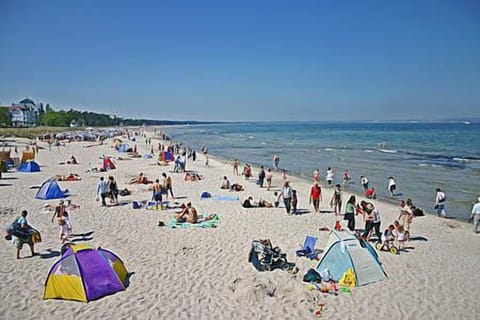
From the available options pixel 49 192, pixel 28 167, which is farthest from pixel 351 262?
pixel 28 167

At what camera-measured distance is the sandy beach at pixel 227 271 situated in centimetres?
724

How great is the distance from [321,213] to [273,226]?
2941mm

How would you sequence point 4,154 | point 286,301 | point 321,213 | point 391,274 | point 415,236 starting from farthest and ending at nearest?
point 4,154, point 321,213, point 415,236, point 391,274, point 286,301

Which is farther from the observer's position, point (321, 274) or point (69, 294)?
point (321, 274)

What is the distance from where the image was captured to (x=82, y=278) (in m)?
7.60

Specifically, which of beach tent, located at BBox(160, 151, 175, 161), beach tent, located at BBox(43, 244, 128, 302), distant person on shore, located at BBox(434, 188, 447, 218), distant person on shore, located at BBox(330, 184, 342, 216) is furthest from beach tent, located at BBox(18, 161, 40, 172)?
distant person on shore, located at BBox(434, 188, 447, 218)

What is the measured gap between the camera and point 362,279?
8.41m

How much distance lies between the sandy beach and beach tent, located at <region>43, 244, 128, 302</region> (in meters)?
0.22

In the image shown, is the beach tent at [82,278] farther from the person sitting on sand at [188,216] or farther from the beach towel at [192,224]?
the person sitting on sand at [188,216]

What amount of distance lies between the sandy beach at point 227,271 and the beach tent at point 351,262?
0.26 meters

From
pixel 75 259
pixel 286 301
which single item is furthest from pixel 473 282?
Answer: pixel 75 259

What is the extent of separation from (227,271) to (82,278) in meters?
3.19

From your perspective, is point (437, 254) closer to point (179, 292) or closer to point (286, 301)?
point (286, 301)

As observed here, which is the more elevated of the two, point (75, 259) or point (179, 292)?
point (75, 259)
